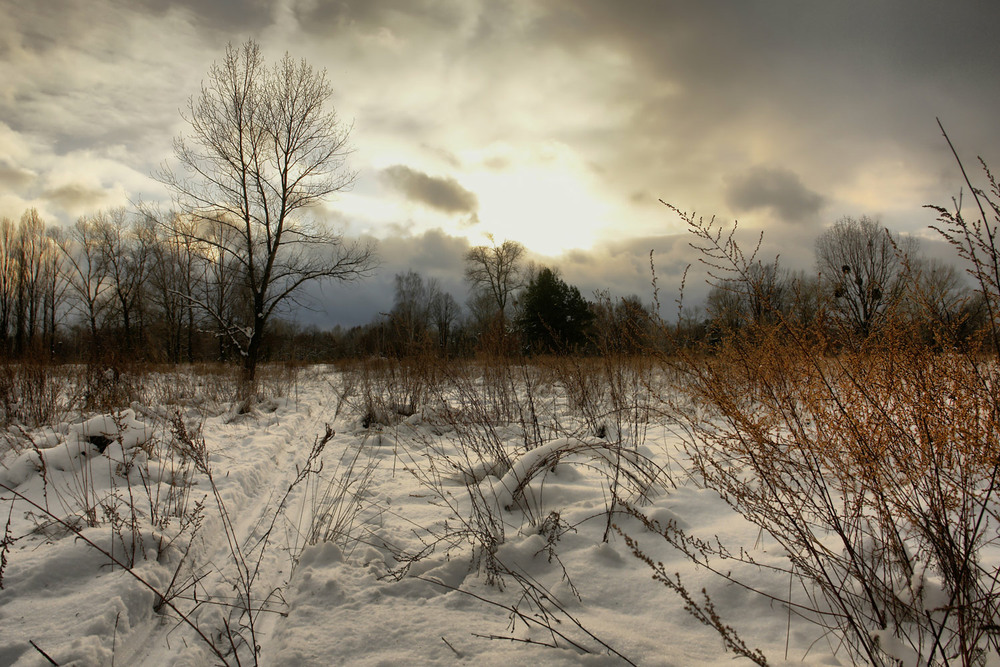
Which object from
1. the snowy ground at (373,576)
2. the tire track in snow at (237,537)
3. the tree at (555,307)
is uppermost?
the tree at (555,307)

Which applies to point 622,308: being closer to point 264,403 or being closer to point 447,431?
point 447,431

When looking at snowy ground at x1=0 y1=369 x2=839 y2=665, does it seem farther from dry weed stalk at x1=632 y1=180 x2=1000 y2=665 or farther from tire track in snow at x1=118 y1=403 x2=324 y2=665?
dry weed stalk at x1=632 y1=180 x2=1000 y2=665

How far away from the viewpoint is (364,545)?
2.70m

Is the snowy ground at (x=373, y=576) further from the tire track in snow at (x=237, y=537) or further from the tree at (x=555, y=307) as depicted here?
the tree at (x=555, y=307)

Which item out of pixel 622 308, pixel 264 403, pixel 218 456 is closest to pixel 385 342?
pixel 264 403

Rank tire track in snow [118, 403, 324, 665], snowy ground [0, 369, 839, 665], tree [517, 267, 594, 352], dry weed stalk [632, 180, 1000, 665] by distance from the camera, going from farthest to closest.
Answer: tree [517, 267, 594, 352] → tire track in snow [118, 403, 324, 665] → snowy ground [0, 369, 839, 665] → dry weed stalk [632, 180, 1000, 665]

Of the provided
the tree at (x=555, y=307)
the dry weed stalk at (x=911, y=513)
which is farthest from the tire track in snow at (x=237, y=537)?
the tree at (x=555, y=307)

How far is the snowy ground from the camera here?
5.62 ft

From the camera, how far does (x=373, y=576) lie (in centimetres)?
234

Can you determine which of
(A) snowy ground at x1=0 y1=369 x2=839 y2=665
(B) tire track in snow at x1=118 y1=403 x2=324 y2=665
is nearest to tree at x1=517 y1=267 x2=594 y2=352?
(B) tire track in snow at x1=118 y1=403 x2=324 y2=665

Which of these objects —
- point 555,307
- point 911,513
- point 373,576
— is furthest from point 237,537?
point 555,307

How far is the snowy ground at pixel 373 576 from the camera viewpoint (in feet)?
5.62

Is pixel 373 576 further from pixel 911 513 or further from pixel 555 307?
pixel 555 307

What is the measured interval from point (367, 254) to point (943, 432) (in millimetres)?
13700
